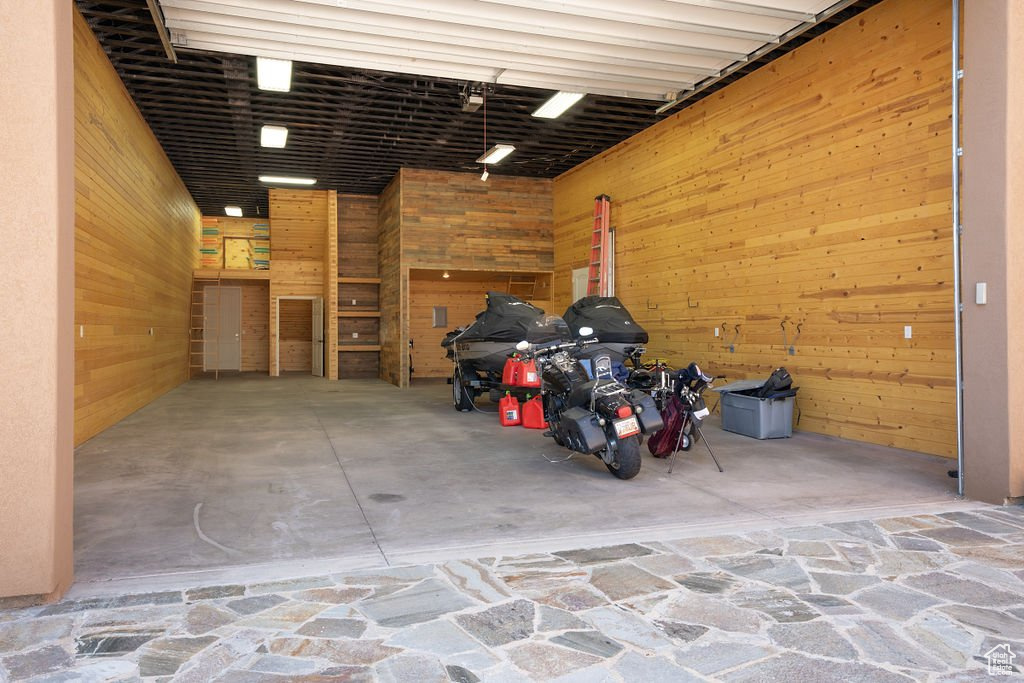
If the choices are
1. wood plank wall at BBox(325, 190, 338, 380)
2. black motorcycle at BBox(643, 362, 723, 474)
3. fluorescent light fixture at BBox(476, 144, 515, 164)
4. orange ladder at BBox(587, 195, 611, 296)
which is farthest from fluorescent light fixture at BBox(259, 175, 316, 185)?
black motorcycle at BBox(643, 362, 723, 474)

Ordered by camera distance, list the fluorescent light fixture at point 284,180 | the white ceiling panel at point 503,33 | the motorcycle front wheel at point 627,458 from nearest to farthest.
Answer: the motorcycle front wheel at point 627,458
the white ceiling panel at point 503,33
the fluorescent light fixture at point 284,180

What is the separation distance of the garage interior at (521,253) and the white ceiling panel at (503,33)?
38mm

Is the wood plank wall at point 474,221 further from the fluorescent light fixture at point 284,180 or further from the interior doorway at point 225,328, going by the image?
the interior doorway at point 225,328

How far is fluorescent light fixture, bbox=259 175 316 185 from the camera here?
46.4 ft

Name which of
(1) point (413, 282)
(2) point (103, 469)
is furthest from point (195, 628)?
(1) point (413, 282)

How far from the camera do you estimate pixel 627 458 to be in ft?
16.8

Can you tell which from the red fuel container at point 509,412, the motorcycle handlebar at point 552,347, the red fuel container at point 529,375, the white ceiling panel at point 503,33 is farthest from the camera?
the red fuel container at point 509,412

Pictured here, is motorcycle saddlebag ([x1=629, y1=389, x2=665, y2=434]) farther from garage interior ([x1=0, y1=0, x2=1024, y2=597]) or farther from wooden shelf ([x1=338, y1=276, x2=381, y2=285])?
wooden shelf ([x1=338, y1=276, x2=381, y2=285])

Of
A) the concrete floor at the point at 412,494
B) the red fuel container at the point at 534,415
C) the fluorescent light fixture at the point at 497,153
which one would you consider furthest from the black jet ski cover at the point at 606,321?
the fluorescent light fixture at the point at 497,153

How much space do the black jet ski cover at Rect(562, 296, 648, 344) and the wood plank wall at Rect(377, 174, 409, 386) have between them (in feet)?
16.2

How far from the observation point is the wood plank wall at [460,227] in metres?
13.3

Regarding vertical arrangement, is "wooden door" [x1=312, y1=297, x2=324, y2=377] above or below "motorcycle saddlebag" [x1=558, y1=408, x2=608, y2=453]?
above

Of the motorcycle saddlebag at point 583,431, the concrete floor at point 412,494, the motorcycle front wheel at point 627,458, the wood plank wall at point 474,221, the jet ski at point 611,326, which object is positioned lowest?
the concrete floor at point 412,494

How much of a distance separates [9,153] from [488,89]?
22.4 ft
